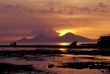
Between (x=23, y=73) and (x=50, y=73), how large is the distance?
3.72 meters

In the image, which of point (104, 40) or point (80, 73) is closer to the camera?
point (80, 73)

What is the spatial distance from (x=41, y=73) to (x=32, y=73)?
1.25 meters

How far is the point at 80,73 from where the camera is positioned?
27.7 metres

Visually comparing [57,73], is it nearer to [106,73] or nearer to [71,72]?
[71,72]

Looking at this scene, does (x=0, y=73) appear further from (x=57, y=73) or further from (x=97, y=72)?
(x=97, y=72)

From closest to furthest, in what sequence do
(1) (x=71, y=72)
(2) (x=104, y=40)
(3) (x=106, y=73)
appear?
1. (3) (x=106, y=73)
2. (1) (x=71, y=72)
3. (2) (x=104, y=40)

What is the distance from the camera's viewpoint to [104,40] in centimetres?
15338

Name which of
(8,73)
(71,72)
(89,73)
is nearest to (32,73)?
(8,73)

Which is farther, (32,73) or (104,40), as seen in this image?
(104,40)

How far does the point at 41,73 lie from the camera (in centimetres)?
2697

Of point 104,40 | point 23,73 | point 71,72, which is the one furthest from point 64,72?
point 104,40

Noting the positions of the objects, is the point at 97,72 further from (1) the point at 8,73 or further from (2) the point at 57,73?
(1) the point at 8,73

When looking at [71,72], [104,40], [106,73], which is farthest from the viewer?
[104,40]

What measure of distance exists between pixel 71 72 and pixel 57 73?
7.41 feet
